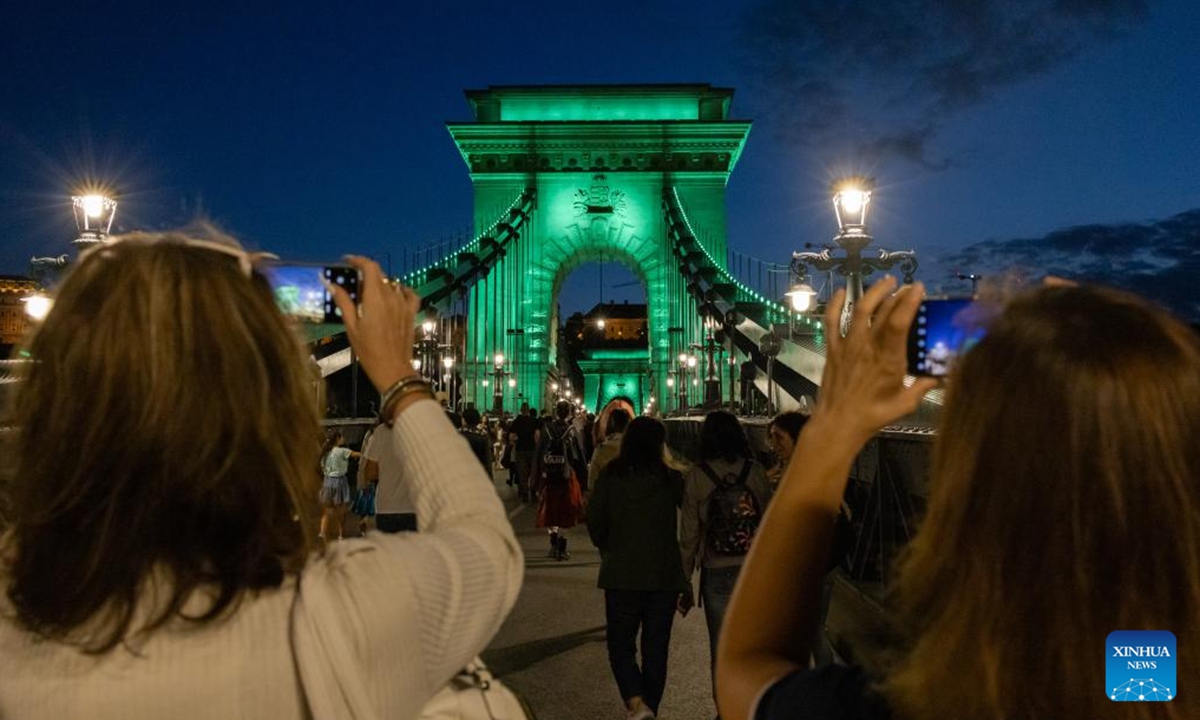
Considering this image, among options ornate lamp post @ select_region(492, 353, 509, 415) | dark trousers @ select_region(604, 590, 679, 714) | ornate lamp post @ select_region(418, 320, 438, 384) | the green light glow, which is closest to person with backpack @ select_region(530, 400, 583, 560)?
dark trousers @ select_region(604, 590, 679, 714)

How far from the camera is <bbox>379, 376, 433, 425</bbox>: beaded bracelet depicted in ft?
5.30

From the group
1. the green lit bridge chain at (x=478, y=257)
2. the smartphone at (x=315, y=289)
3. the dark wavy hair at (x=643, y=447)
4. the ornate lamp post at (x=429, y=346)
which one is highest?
the green lit bridge chain at (x=478, y=257)

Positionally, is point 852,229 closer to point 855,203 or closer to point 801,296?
point 855,203

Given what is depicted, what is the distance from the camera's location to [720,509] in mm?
4941

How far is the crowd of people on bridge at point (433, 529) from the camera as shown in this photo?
1.09m

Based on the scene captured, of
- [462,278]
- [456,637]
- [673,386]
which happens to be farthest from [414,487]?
[673,386]

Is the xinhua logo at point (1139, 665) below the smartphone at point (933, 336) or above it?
below

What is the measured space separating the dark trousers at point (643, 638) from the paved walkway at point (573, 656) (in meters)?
0.20

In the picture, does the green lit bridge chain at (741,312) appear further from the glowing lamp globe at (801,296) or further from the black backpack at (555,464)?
the black backpack at (555,464)

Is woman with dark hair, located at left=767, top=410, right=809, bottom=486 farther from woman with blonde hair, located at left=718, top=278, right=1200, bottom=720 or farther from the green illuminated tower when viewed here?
the green illuminated tower

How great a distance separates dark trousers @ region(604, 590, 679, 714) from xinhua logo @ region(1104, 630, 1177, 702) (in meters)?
4.24

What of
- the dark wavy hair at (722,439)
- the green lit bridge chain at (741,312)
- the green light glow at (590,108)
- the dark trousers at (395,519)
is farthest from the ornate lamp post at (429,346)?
the green light glow at (590,108)

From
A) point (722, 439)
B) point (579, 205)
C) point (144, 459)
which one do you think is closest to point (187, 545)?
point (144, 459)

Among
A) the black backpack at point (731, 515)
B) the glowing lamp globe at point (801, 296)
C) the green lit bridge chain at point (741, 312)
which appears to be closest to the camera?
the black backpack at point (731, 515)
